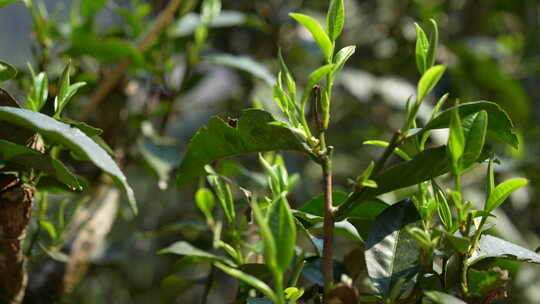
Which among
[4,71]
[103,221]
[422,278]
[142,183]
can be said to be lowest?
[142,183]

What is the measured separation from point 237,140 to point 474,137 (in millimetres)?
173

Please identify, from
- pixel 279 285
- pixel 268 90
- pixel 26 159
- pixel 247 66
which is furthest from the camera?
pixel 268 90

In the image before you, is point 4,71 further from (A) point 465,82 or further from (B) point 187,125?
(A) point 465,82

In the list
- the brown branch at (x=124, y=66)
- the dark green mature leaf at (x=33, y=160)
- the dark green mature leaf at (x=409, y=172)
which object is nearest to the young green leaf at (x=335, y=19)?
the dark green mature leaf at (x=409, y=172)

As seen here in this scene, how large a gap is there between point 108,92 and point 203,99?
2.82 feet

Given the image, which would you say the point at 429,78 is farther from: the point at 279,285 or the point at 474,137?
the point at 279,285

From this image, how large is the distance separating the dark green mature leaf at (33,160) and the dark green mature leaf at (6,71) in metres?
0.06

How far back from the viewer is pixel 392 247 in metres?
0.44

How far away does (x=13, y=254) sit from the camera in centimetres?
51

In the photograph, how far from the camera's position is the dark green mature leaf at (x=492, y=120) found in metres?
0.40

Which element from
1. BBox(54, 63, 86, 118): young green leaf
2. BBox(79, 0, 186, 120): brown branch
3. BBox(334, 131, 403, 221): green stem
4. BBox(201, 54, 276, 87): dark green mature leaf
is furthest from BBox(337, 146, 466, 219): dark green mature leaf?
BBox(79, 0, 186, 120): brown branch

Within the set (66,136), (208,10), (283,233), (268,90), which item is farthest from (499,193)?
(268,90)

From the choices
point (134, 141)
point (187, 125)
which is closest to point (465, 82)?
point (187, 125)

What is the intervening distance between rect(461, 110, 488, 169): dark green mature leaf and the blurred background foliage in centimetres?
50
